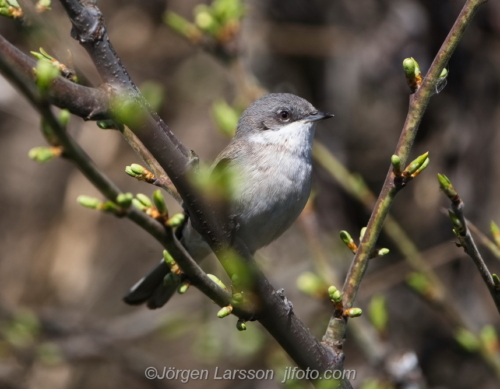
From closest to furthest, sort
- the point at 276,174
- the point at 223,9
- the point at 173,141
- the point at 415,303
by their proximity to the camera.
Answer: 1. the point at 173,141
2. the point at 276,174
3. the point at 223,9
4. the point at 415,303

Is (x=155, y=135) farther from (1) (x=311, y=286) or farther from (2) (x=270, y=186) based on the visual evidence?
(1) (x=311, y=286)

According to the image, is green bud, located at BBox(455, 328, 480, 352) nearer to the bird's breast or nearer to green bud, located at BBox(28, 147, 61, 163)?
the bird's breast

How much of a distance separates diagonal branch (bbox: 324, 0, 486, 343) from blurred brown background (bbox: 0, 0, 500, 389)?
1611 mm

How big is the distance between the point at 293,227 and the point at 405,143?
4317mm

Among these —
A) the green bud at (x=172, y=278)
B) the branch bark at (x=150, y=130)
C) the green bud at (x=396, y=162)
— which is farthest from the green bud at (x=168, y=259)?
the green bud at (x=396, y=162)

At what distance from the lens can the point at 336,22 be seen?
657cm

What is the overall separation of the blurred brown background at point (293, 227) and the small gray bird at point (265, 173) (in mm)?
805

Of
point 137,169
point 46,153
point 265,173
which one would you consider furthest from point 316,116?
point 46,153

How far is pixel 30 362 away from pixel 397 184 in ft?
12.7

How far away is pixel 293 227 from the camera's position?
21.7 feet

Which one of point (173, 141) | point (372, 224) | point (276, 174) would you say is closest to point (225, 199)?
point (173, 141)

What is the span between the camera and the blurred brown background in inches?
208

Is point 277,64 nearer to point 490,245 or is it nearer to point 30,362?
point 30,362

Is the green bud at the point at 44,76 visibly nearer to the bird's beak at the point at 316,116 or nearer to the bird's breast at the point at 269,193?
the bird's breast at the point at 269,193
